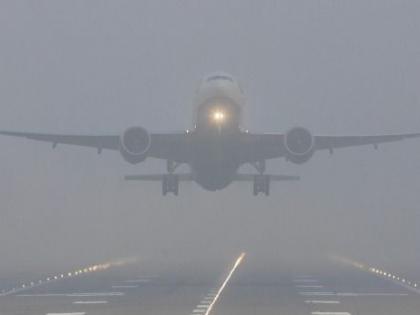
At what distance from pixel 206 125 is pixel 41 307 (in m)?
13.7

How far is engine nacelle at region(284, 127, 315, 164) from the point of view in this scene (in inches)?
2430

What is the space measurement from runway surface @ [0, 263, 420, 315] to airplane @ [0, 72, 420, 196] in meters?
6.51

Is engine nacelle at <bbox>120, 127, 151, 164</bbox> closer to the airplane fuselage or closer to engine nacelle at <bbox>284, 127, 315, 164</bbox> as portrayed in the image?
the airplane fuselage

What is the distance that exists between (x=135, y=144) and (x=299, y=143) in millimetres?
8173

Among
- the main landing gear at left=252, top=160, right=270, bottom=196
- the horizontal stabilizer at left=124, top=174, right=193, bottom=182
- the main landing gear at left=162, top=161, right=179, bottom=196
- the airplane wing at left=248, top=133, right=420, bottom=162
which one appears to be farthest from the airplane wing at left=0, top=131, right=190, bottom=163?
the main landing gear at left=252, top=160, right=270, bottom=196

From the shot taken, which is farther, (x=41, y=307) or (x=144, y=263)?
(x=144, y=263)

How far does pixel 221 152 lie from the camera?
62125mm

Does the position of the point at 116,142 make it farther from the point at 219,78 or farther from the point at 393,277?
the point at 393,277

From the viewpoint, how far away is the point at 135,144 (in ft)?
204

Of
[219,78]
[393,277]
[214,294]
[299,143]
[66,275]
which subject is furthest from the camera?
[66,275]

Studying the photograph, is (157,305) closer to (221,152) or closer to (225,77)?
(221,152)

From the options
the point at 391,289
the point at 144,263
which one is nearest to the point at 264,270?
the point at 144,263

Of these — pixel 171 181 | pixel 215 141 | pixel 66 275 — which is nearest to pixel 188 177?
pixel 171 181

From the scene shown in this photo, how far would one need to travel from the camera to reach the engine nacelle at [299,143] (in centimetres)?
6172
